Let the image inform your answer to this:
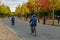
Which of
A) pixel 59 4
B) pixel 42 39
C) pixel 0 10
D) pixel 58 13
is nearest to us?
pixel 42 39

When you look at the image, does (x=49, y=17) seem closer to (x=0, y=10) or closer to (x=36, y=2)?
(x=36, y=2)

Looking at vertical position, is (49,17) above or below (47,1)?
below

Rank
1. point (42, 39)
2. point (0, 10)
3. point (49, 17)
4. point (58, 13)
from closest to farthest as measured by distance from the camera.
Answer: point (42, 39), point (58, 13), point (49, 17), point (0, 10)

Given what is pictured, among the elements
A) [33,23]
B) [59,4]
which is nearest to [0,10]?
[59,4]

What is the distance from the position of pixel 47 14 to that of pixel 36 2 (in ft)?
48.5

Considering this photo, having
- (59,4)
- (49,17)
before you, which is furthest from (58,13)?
(59,4)

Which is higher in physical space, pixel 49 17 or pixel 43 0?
pixel 43 0

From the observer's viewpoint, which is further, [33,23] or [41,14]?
[41,14]

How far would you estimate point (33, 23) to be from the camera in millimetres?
19766

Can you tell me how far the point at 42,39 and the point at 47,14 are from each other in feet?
205

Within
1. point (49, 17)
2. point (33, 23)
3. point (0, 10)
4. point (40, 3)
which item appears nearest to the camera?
point (33, 23)

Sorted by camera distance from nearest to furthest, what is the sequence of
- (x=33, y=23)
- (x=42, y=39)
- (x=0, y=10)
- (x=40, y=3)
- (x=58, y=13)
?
(x=42, y=39), (x=33, y=23), (x=40, y=3), (x=58, y=13), (x=0, y=10)

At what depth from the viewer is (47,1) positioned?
63.4 m

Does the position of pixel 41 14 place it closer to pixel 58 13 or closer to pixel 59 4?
pixel 58 13
